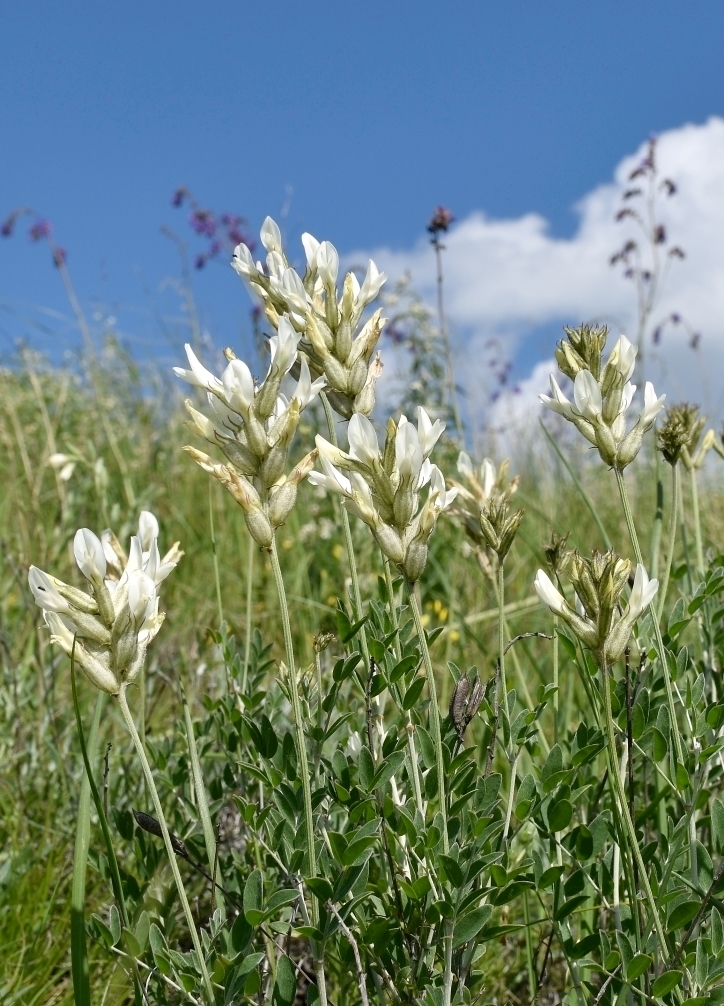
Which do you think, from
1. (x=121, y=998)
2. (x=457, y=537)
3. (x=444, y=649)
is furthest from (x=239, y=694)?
(x=457, y=537)

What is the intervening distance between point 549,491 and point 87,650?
151 inches

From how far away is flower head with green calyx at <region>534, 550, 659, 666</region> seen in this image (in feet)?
2.86

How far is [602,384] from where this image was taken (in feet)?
3.49

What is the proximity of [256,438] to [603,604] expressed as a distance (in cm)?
38

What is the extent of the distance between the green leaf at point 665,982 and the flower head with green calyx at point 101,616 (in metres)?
0.58

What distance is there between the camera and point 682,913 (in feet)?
3.02

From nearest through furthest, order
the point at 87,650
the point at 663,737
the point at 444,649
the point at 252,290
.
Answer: the point at 87,650 < the point at 663,737 < the point at 252,290 < the point at 444,649

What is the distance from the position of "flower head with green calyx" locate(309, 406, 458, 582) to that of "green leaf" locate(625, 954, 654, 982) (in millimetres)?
422

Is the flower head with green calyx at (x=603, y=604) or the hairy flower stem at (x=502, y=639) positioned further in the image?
the hairy flower stem at (x=502, y=639)

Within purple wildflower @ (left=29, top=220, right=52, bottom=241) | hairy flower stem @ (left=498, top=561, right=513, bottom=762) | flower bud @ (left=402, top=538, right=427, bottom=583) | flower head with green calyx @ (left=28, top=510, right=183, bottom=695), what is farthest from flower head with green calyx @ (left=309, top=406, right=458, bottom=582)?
purple wildflower @ (left=29, top=220, right=52, bottom=241)

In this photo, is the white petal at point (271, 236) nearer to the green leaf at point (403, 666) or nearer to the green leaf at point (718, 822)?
the green leaf at point (403, 666)

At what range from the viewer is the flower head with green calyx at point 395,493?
2.95 ft

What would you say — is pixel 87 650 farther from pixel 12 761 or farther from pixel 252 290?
pixel 12 761

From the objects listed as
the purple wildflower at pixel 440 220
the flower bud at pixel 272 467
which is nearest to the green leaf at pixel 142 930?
the flower bud at pixel 272 467
